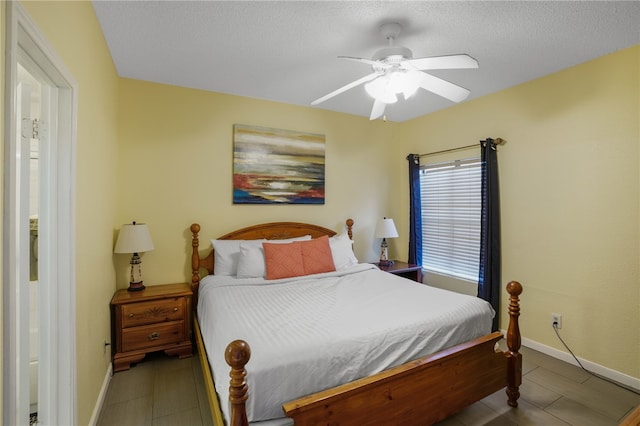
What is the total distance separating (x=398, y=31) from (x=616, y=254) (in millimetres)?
2358

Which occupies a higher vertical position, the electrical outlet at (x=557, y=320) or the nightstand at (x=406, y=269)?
the nightstand at (x=406, y=269)

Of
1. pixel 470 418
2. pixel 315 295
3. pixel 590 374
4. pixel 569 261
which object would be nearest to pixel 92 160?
pixel 315 295

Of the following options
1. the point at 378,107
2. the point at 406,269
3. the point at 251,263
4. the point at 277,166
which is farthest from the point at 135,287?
the point at 406,269

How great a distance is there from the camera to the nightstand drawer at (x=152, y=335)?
240cm

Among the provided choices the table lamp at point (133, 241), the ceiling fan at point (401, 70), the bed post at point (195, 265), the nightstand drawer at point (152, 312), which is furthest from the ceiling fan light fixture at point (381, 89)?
the nightstand drawer at point (152, 312)

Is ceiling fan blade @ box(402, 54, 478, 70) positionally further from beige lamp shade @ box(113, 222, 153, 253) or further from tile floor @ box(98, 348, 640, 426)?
beige lamp shade @ box(113, 222, 153, 253)

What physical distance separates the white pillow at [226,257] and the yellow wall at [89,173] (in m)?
0.86

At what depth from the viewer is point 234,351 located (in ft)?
3.75

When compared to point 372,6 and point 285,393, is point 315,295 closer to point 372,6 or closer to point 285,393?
point 285,393

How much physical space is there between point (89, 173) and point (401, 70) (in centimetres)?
201

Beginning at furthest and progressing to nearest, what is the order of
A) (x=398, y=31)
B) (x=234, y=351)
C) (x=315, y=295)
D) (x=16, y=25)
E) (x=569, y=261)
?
(x=569, y=261) → (x=315, y=295) → (x=398, y=31) → (x=234, y=351) → (x=16, y=25)

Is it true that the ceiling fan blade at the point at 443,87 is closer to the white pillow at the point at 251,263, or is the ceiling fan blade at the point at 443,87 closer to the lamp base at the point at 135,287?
the white pillow at the point at 251,263

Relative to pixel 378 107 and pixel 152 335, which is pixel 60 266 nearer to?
pixel 152 335

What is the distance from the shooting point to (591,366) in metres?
2.43
